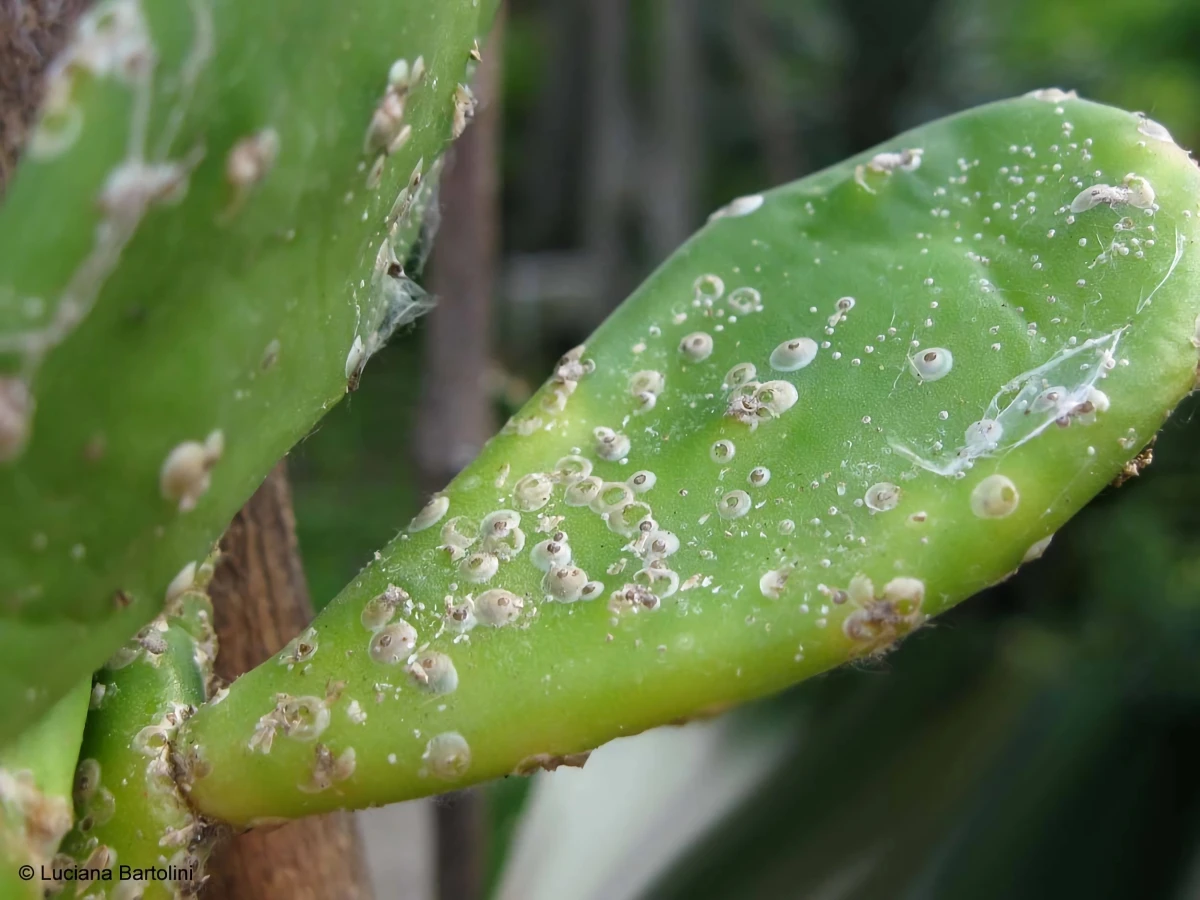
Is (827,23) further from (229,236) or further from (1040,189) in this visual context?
(229,236)

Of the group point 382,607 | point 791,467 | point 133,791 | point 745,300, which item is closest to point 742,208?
point 745,300

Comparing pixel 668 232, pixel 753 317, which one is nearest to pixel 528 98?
pixel 668 232

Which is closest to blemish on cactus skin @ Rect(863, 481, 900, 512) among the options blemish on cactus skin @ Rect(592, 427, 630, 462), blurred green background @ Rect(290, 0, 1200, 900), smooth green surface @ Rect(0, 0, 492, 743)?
blemish on cactus skin @ Rect(592, 427, 630, 462)

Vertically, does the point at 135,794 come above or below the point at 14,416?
below

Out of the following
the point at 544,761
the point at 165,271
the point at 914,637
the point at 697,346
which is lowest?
the point at 914,637

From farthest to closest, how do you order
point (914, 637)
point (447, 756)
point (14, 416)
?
1. point (914, 637)
2. point (447, 756)
3. point (14, 416)

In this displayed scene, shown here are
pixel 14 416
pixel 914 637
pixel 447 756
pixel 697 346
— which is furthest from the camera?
pixel 914 637

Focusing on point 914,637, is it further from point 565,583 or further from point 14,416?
point 14,416

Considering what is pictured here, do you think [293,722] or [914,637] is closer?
[293,722]
